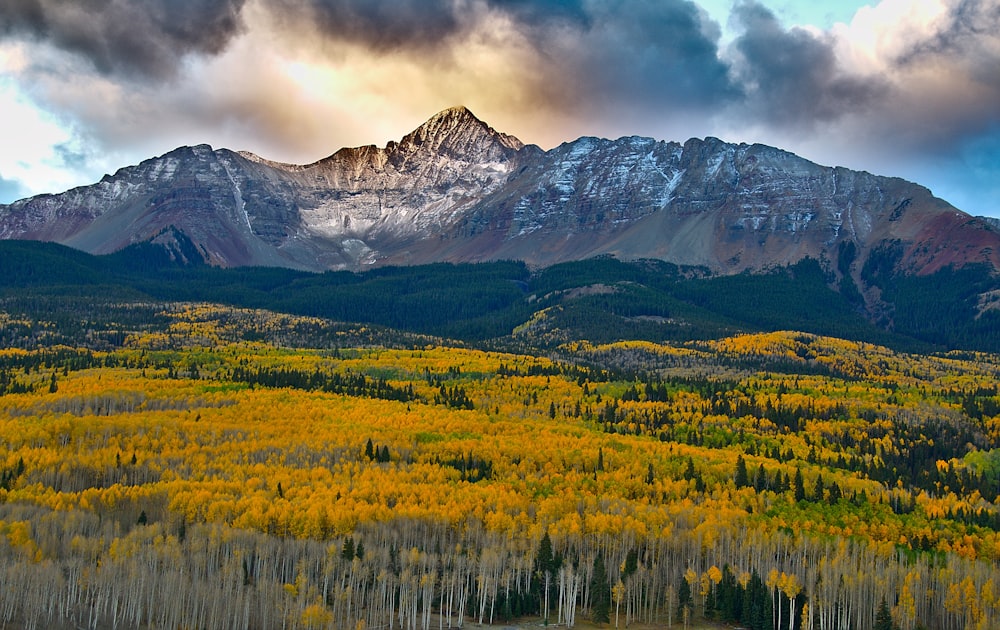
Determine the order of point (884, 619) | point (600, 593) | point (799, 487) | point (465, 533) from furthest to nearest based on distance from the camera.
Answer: point (799, 487), point (465, 533), point (600, 593), point (884, 619)

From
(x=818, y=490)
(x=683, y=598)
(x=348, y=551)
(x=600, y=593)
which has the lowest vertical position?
(x=683, y=598)

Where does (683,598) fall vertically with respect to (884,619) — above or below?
below

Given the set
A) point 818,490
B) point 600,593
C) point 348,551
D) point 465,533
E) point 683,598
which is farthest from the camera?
point 818,490

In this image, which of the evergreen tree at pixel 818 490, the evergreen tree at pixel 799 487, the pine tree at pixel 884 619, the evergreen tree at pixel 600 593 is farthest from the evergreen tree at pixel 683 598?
the evergreen tree at pixel 818 490

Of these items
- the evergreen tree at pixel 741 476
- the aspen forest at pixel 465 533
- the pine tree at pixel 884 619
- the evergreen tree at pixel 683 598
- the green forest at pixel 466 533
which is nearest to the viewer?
the pine tree at pixel 884 619

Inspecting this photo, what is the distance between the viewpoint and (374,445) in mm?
175000

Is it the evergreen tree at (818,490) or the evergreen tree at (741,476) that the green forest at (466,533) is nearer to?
the evergreen tree at (818,490)

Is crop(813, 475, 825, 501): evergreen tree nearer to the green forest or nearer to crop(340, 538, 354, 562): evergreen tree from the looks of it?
the green forest

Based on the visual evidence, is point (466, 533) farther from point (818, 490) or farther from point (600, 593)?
point (818, 490)

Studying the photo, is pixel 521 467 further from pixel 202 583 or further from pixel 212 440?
pixel 202 583

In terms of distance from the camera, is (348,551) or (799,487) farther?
(799,487)

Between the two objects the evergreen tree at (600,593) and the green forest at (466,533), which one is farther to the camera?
the evergreen tree at (600,593)

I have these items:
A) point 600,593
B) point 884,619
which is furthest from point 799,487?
point 600,593

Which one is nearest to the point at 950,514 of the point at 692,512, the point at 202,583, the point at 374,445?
Result: the point at 692,512
